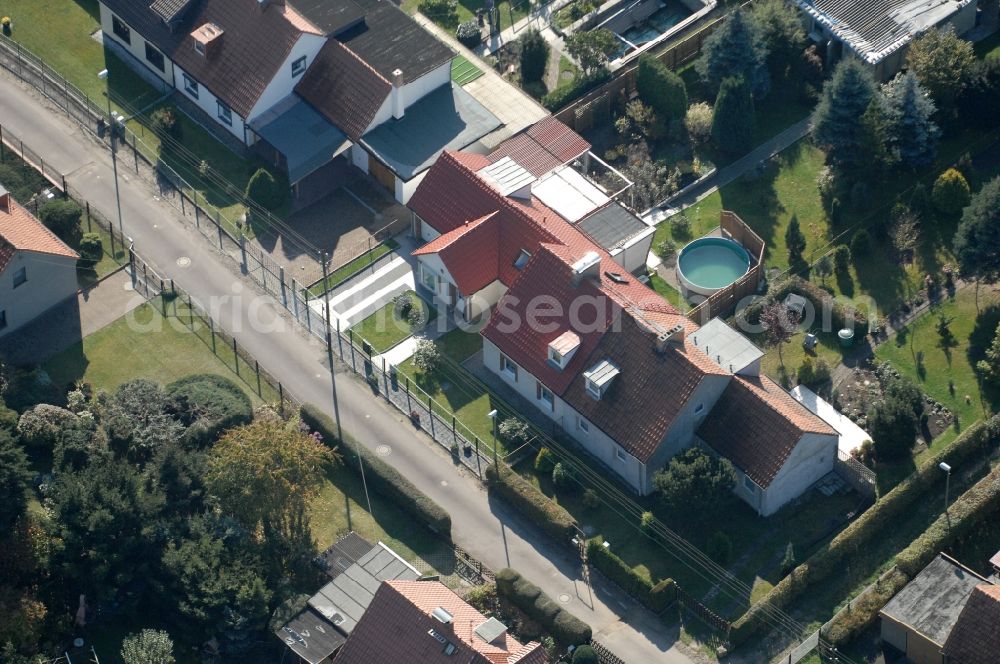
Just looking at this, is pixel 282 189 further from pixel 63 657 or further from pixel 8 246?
pixel 63 657

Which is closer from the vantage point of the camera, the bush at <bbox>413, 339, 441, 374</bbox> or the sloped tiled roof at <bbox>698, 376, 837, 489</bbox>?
the sloped tiled roof at <bbox>698, 376, 837, 489</bbox>

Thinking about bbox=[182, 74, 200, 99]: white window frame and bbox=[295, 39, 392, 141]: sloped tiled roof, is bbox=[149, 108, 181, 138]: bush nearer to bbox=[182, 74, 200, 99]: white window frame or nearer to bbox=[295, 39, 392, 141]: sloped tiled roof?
bbox=[182, 74, 200, 99]: white window frame

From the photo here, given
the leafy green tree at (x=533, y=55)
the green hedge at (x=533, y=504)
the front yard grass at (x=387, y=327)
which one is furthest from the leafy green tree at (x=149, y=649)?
the leafy green tree at (x=533, y=55)

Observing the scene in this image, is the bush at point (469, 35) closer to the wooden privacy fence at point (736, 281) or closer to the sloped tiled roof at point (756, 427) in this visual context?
the wooden privacy fence at point (736, 281)

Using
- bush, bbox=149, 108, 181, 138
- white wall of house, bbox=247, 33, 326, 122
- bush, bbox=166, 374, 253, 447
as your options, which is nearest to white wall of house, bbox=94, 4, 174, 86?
bush, bbox=149, 108, 181, 138

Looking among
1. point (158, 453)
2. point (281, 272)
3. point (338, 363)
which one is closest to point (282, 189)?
point (281, 272)

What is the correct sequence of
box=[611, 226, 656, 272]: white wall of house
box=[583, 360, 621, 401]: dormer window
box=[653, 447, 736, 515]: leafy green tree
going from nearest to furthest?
1. box=[653, 447, 736, 515]: leafy green tree
2. box=[583, 360, 621, 401]: dormer window
3. box=[611, 226, 656, 272]: white wall of house
